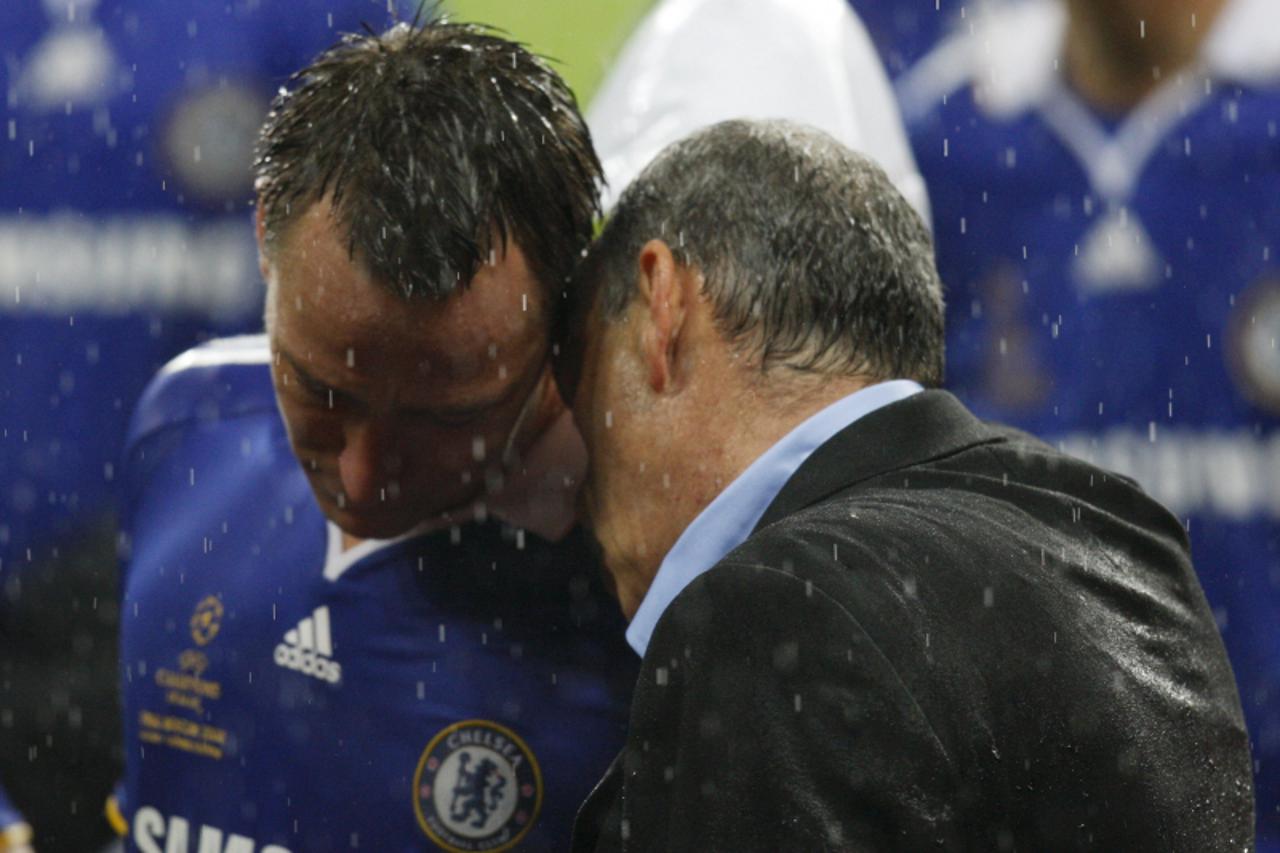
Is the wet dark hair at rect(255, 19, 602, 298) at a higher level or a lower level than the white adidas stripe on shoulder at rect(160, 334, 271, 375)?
higher

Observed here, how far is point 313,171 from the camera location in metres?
0.77

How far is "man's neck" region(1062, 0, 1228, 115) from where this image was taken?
1.46 meters

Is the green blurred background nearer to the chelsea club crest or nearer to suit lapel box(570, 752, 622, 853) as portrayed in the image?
the chelsea club crest

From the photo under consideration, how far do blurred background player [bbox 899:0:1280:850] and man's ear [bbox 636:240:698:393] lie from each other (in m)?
0.78

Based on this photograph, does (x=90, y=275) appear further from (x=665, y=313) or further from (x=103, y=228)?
(x=665, y=313)

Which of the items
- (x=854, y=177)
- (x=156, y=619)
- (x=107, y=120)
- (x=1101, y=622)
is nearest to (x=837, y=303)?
(x=854, y=177)

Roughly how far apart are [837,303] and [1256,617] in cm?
86

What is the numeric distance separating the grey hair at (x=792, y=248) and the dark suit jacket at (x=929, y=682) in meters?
0.08

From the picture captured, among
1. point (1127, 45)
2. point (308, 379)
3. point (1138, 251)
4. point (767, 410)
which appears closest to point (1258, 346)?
point (1138, 251)

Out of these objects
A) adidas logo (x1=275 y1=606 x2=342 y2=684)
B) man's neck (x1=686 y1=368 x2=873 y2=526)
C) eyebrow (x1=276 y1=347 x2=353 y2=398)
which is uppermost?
man's neck (x1=686 y1=368 x2=873 y2=526)

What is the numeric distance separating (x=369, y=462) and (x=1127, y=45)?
0.97 m

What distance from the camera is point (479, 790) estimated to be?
2.96 feet

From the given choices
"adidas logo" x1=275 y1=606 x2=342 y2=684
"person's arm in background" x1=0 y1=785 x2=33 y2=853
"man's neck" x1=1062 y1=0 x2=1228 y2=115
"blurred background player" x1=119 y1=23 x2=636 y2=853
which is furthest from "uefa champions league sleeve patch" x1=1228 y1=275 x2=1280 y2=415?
"person's arm in background" x1=0 y1=785 x2=33 y2=853

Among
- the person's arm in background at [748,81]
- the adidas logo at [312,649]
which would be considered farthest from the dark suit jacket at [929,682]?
the person's arm in background at [748,81]
